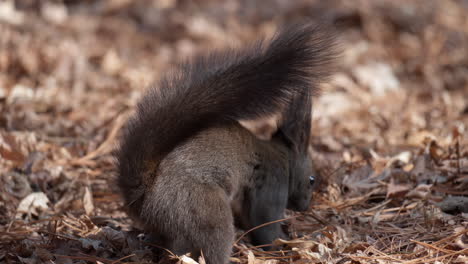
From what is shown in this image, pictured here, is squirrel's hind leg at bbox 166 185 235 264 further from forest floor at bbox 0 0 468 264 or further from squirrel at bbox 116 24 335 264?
forest floor at bbox 0 0 468 264

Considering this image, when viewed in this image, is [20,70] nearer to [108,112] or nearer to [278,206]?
[108,112]

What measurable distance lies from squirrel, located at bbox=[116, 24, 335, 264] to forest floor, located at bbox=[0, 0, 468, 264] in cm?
20

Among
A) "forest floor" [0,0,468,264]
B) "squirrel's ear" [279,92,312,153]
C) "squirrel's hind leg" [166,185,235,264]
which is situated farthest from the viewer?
"squirrel's ear" [279,92,312,153]

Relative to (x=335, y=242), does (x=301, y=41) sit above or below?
above

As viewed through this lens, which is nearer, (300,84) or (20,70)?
(300,84)

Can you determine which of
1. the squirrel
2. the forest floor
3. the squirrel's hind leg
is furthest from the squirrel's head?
the squirrel's hind leg

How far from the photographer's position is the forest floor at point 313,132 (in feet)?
9.80

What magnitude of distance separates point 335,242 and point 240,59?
3.59ft

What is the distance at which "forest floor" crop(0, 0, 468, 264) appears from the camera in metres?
2.99

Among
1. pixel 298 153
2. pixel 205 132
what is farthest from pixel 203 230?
pixel 298 153

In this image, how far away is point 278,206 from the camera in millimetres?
3119

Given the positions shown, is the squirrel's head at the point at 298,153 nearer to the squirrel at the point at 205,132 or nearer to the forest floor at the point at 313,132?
the forest floor at the point at 313,132

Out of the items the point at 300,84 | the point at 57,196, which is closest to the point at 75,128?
the point at 57,196

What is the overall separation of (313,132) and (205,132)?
2684 millimetres
